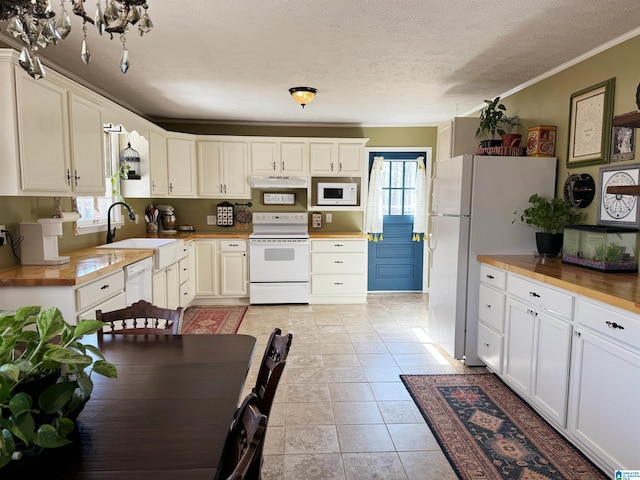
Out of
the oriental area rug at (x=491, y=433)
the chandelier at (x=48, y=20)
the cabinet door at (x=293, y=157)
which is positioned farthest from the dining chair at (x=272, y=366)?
the cabinet door at (x=293, y=157)

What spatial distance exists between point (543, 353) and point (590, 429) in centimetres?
45

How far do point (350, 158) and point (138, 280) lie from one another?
10.0ft

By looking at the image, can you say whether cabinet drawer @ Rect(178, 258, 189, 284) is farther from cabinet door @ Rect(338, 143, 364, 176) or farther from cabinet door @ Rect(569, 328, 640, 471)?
cabinet door @ Rect(569, 328, 640, 471)

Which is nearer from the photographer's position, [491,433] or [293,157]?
[491,433]

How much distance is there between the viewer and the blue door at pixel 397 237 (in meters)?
5.51

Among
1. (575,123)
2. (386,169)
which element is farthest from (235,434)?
(386,169)

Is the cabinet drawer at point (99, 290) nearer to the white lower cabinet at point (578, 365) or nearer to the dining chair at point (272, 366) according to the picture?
the dining chair at point (272, 366)

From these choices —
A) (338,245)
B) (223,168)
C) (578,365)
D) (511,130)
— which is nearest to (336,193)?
(338,245)

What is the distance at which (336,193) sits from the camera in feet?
17.1

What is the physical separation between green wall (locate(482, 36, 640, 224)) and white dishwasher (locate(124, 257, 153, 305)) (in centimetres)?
336

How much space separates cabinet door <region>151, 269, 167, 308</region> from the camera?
3543mm

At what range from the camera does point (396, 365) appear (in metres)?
3.18

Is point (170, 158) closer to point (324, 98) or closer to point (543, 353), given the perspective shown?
point (324, 98)

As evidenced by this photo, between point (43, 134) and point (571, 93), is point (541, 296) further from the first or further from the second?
point (43, 134)
